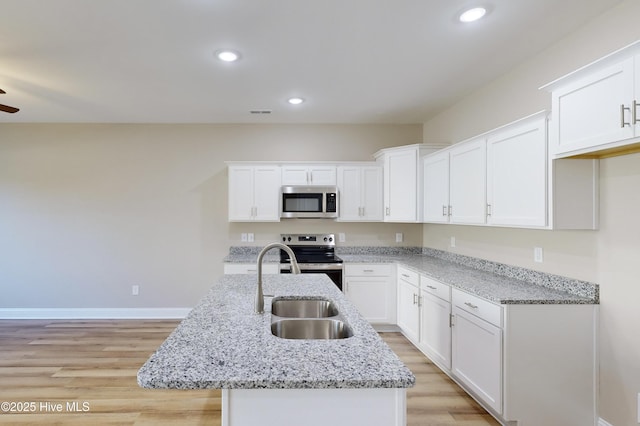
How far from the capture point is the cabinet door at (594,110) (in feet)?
5.29

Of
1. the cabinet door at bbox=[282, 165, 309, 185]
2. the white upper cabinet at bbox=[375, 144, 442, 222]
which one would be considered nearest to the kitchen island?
the white upper cabinet at bbox=[375, 144, 442, 222]

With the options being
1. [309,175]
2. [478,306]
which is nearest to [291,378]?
[478,306]

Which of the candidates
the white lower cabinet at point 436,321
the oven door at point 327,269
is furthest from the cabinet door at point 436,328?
the oven door at point 327,269

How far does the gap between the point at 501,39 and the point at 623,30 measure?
2.22 feet

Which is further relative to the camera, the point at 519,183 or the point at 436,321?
the point at 436,321

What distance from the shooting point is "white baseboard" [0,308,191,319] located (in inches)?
177

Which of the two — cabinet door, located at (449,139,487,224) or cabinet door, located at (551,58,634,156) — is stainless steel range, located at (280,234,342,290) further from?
cabinet door, located at (551,58,634,156)

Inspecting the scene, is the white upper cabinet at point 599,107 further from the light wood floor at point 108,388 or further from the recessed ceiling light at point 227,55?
the recessed ceiling light at point 227,55

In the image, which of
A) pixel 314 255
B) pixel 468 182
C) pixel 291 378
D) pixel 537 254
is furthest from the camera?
pixel 314 255

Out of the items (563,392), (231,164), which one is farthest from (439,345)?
(231,164)

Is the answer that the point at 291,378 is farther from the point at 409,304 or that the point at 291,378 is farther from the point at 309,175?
the point at 309,175

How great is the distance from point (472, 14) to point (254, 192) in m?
3.01

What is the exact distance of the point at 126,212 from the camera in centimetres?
459

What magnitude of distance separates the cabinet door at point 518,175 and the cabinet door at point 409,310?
122cm
